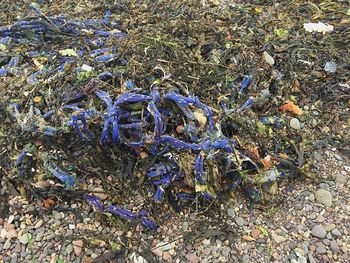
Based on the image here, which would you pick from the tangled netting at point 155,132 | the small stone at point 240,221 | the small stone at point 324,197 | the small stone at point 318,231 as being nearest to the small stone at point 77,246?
the tangled netting at point 155,132

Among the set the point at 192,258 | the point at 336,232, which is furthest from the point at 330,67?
the point at 192,258

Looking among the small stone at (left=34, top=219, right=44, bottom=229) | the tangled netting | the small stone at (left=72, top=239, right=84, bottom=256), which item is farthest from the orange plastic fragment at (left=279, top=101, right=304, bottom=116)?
the small stone at (left=34, top=219, right=44, bottom=229)

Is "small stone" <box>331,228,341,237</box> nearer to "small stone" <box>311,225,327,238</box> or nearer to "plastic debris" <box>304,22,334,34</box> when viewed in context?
"small stone" <box>311,225,327,238</box>

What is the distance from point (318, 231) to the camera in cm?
261

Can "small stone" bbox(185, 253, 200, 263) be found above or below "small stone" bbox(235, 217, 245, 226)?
below

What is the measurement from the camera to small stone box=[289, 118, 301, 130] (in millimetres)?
3130

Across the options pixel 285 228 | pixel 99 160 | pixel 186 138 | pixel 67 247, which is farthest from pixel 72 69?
pixel 285 228

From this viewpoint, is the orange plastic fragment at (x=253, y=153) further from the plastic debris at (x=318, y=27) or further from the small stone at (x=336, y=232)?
the plastic debris at (x=318, y=27)

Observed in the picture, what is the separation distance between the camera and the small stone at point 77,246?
253cm

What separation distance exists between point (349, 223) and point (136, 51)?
1.81 metres

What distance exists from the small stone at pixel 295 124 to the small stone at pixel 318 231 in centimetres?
77

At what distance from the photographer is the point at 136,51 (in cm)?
316

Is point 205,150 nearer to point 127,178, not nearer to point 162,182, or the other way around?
point 162,182

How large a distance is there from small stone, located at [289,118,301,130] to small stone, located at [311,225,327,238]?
767 millimetres
